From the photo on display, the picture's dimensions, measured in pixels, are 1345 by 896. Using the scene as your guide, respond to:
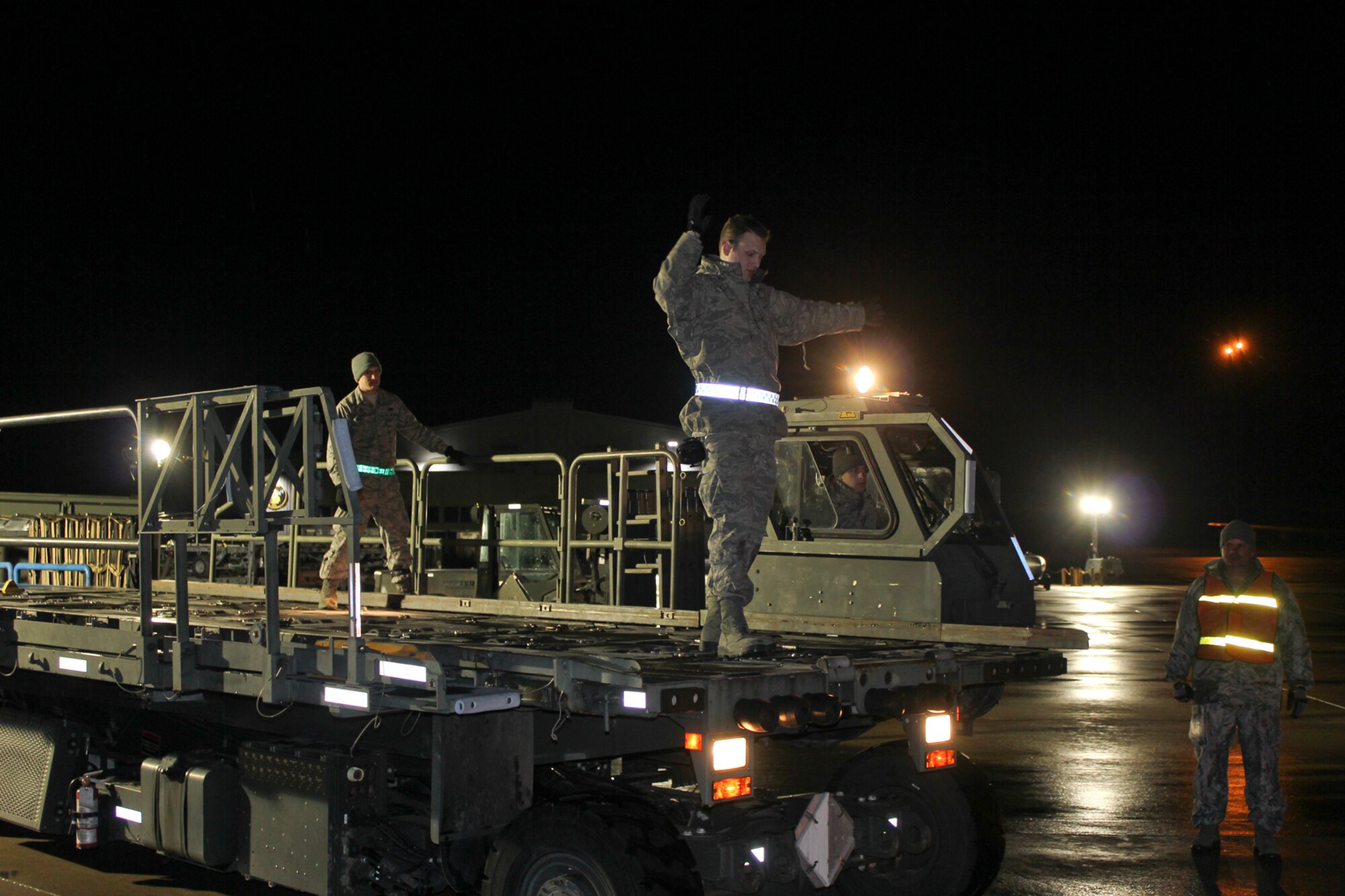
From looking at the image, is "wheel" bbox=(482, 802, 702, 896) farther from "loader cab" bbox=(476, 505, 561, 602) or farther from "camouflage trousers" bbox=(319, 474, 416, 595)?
"camouflage trousers" bbox=(319, 474, 416, 595)

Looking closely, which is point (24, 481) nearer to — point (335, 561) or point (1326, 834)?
point (335, 561)

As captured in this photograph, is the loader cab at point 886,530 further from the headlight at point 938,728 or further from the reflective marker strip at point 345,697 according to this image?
the reflective marker strip at point 345,697

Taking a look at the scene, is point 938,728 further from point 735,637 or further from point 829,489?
point 829,489

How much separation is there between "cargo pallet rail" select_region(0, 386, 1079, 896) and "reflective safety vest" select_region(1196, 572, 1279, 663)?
2.40m

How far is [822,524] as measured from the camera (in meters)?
6.88

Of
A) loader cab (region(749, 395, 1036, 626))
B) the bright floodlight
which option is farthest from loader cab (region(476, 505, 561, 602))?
the bright floodlight

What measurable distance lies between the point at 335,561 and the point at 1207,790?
5.80 meters

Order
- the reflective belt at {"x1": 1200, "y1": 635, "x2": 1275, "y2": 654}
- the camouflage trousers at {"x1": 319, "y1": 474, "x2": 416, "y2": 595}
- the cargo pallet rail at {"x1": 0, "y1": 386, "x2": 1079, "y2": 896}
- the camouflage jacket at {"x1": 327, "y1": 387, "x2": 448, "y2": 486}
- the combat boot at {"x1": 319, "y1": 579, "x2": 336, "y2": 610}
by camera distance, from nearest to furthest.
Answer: the cargo pallet rail at {"x1": 0, "y1": 386, "x2": 1079, "y2": 896}, the reflective belt at {"x1": 1200, "y1": 635, "x2": 1275, "y2": 654}, the combat boot at {"x1": 319, "y1": 579, "x2": 336, "y2": 610}, the camouflage trousers at {"x1": 319, "y1": 474, "x2": 416, "y2": 595}, the camouflage jacket at {"x1": 327, "y1": 387, "x2": 448, "y2": 486}

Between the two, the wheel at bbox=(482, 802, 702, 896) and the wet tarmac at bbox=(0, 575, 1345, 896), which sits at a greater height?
the wheel at bbox=(482, 802, 702, 896)

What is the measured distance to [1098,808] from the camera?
8711 millimetres

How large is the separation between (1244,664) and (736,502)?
4018 millimetres

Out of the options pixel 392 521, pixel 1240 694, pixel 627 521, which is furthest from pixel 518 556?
pixel 1240 694

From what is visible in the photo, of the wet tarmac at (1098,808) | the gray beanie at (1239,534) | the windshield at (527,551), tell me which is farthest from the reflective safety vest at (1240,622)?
the windshield at (527,551)

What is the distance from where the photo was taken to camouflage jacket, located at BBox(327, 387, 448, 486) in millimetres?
8969
